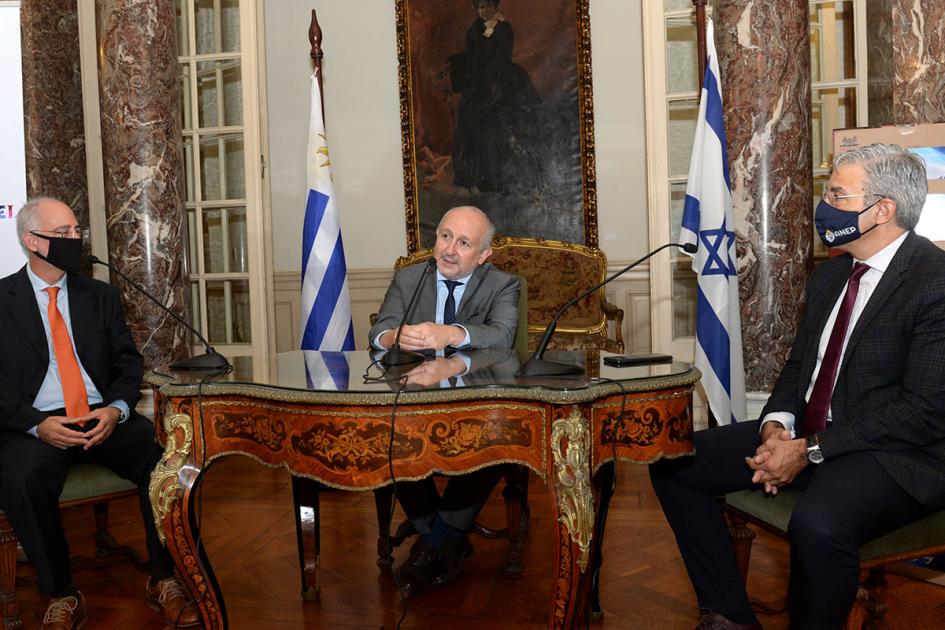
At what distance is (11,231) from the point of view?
3738 millimetres

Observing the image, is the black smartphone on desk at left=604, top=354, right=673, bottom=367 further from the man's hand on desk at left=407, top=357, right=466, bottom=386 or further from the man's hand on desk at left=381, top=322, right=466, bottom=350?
the man's hand on desk at left=381, top=322, right=466, bottom=350

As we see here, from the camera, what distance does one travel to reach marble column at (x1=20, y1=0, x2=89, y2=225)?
5.48 meters

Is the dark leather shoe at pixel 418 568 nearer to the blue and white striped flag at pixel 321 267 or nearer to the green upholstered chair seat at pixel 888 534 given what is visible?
the green upholstered chair seat at pixel 888 534

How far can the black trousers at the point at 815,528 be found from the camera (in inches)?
75.1

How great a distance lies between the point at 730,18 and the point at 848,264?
2.19 meters

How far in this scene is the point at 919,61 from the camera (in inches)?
146

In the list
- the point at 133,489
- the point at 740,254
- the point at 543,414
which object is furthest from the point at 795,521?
the point at 740,254

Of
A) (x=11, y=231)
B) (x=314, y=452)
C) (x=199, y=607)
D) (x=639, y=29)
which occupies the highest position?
(x=639, y=29)

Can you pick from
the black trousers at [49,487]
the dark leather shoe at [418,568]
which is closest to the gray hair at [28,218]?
the black trousers at [49,487]

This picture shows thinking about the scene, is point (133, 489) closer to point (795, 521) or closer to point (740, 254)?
point (795, 521)

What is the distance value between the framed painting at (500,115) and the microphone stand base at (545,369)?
392 cm

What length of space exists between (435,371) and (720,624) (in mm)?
1024

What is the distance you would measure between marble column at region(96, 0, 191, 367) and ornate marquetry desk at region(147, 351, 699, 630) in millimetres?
2626

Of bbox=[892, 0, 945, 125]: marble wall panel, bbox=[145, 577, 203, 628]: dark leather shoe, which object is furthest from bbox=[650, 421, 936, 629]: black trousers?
bbox=[892, 0, 945, 125]: marble wall panel
